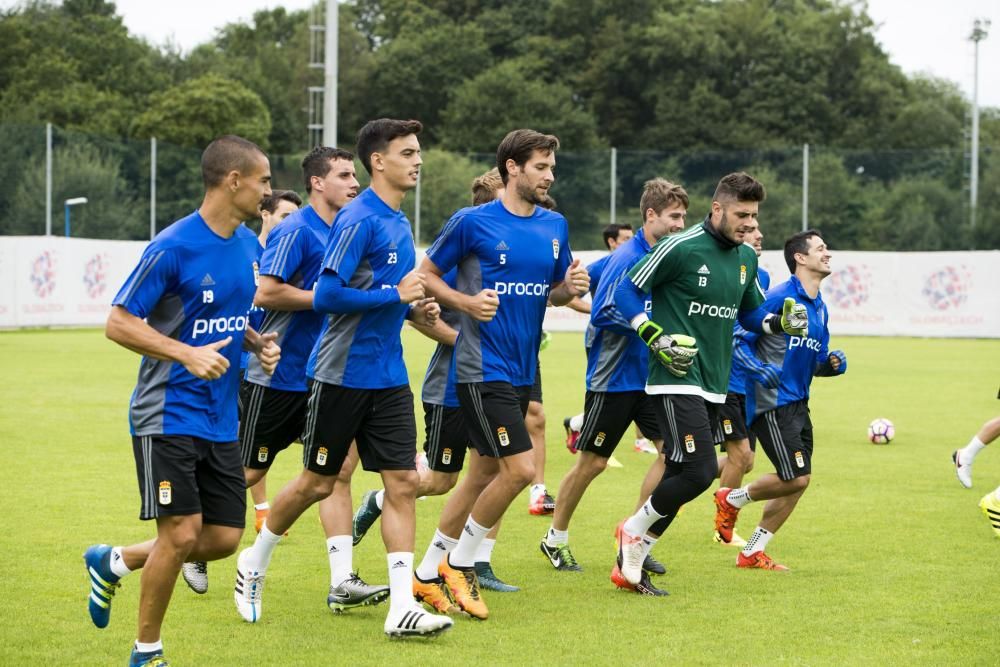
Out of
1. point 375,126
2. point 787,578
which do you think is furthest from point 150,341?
point 787,578

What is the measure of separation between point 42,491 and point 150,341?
5756mm

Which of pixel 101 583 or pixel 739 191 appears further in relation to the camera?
pixel 739 191

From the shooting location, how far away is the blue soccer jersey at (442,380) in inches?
311

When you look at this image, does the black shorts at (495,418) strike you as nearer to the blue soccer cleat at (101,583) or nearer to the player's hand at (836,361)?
the blue soccer cleat at (101,583)

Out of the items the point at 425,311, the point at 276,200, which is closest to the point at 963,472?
the point at 276,200

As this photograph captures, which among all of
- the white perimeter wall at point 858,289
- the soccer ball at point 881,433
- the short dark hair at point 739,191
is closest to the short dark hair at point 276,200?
the short dark hair at point 739,191

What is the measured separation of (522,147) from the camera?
7.42 meters

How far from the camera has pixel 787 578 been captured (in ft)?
26.5

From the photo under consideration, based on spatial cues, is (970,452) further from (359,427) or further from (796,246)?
(359,427)

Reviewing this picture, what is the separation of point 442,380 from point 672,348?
157cm

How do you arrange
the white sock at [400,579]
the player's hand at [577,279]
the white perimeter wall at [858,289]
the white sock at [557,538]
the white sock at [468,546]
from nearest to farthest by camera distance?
the white sock at [400,579], the white sock at [468,546], the player's hand at [577,279], the white sock at [557,538], the white perimeter wall at [858,289]

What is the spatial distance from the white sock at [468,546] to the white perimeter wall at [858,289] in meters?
26.8

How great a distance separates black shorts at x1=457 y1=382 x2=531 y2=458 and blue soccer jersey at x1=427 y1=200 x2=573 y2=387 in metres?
0.06

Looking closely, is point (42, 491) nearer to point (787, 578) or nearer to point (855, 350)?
point (787, 578)
